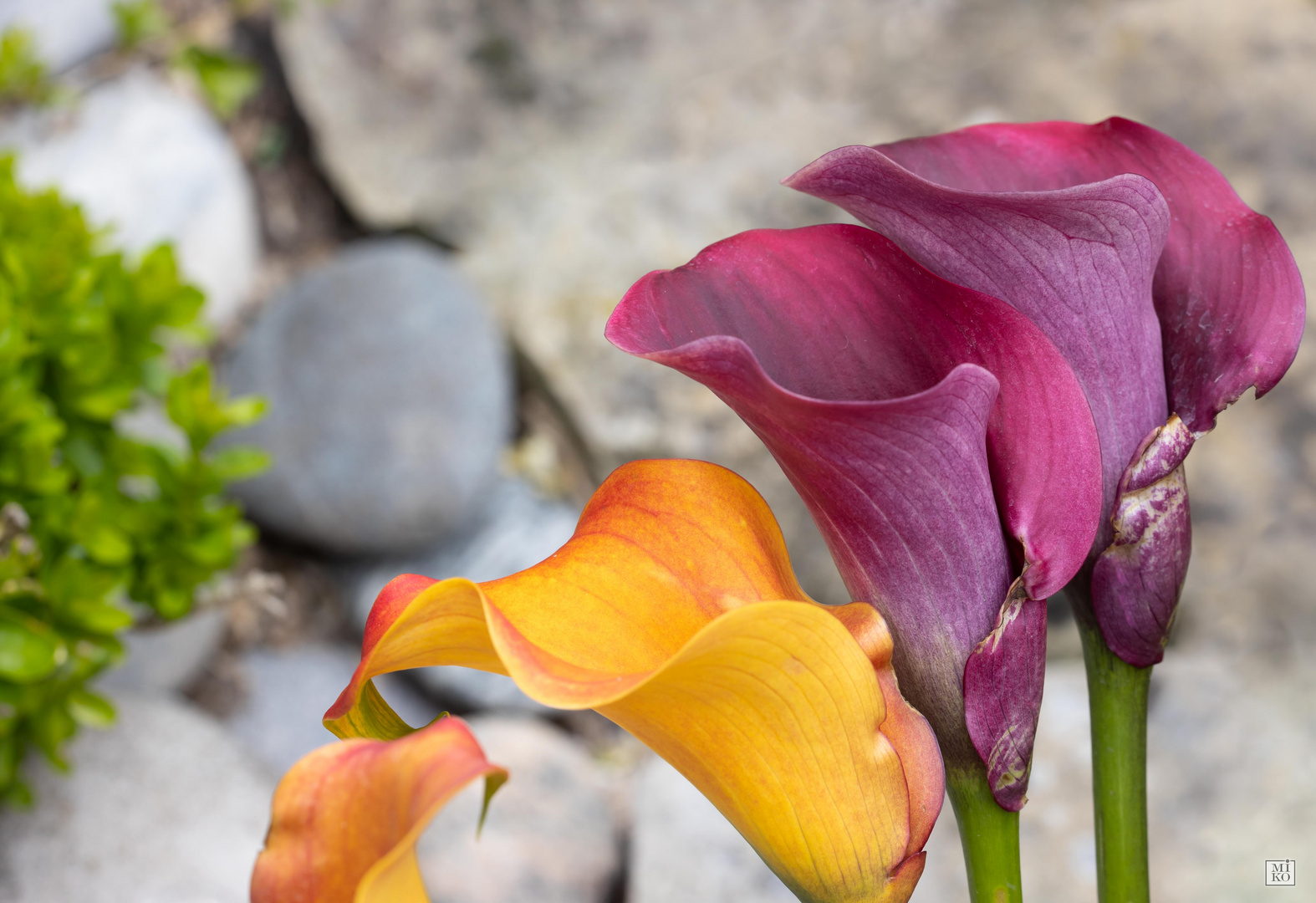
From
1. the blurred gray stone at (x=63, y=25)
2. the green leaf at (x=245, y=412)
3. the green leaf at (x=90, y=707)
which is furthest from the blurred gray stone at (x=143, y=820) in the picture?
the blurred gray stone at (x=63, y=25)

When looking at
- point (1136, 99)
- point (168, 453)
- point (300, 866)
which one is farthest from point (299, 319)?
point (300, 866)

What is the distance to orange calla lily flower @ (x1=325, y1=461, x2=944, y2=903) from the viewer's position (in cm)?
Result: 17

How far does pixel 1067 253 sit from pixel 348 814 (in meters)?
0.17

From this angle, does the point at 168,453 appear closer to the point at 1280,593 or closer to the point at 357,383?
the point at 357,383

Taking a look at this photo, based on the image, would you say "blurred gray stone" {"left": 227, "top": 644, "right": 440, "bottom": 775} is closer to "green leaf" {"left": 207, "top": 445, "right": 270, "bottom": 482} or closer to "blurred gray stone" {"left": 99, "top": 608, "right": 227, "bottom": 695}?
"blurred gray stone" {"left": 99, "top": 608, "right": 227, "bottom": 695}

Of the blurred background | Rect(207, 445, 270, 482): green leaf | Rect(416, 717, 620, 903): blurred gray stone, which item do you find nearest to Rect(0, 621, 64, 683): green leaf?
Rect(207, 445, 270, 482): green leaf

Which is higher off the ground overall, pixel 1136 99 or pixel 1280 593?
pixel 1136 99

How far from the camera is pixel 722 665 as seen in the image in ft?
0.56

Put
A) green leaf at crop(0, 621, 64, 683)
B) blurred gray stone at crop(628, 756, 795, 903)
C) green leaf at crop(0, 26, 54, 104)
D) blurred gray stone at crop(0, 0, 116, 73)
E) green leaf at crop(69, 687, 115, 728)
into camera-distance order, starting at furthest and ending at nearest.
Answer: blurred gray stone at crop(0, 0, 116, 73)
green leaf at crop(0, 26, 54, 104)
blurred gray stone at crop(628, 756, 795, 903)
green leaf at crop(69, 687, 115, 728)
green leaf at crop(0, 621, 64, 683)

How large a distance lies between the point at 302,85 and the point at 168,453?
84 cm

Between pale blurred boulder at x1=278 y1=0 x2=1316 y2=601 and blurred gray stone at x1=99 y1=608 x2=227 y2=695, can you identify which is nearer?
blurred gray stone at x1=99 y1=608 x2=227 y2=695

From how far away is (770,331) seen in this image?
21 cm

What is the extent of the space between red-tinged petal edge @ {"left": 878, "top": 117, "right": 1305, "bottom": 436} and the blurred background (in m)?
0.66

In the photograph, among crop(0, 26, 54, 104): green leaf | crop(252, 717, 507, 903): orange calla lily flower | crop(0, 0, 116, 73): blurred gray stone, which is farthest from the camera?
crop(0, 0, 116, 73): blurred gray stone
